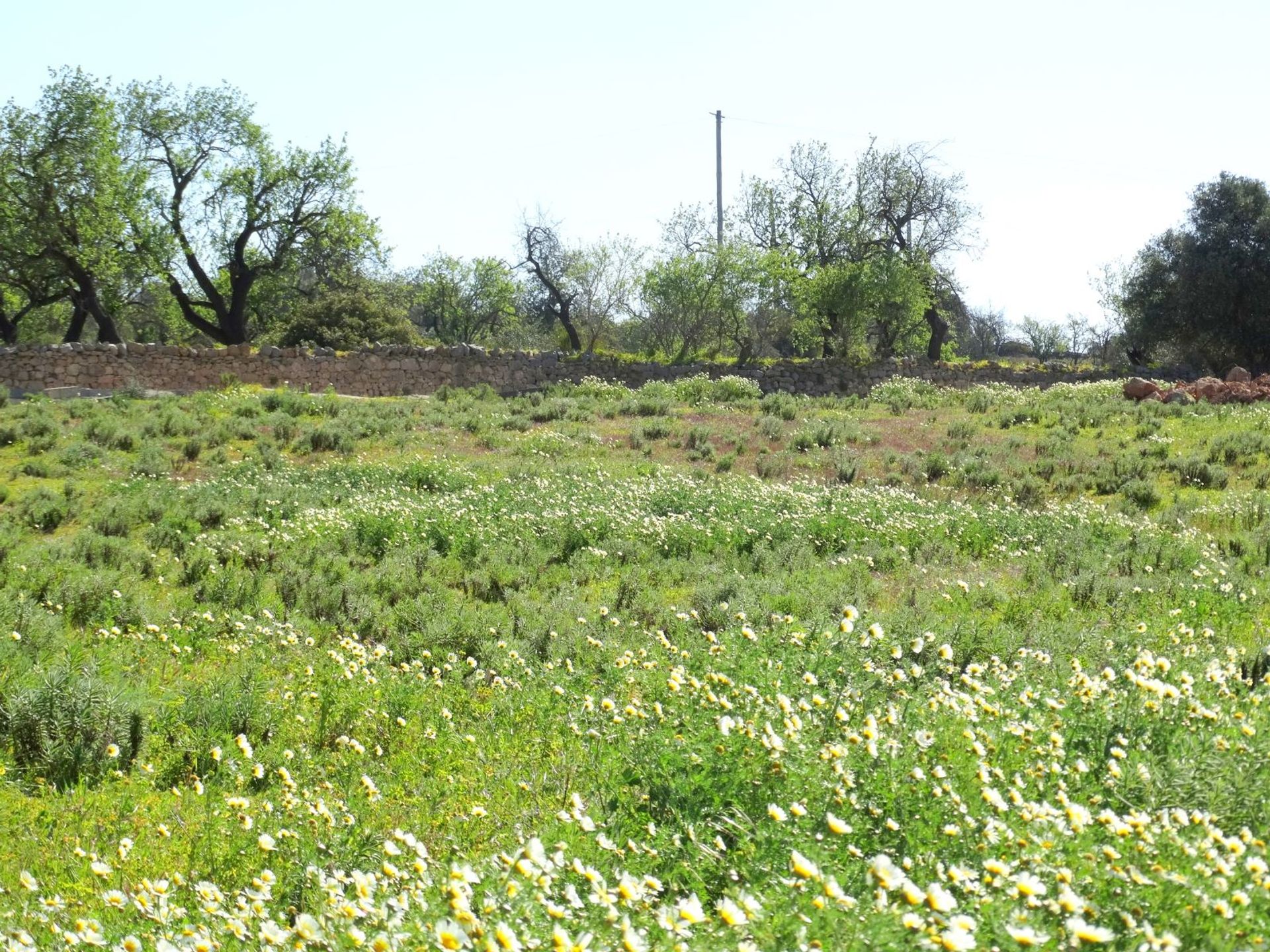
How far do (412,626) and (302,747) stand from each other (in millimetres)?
3054

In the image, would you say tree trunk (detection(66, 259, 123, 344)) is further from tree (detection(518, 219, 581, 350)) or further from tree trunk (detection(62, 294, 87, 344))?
tree (detection(518, 219, 581, 350))

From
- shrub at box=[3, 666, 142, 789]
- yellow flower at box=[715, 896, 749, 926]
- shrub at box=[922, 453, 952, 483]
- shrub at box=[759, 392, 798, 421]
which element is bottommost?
shrub at box=[3, 666, 142, 789]

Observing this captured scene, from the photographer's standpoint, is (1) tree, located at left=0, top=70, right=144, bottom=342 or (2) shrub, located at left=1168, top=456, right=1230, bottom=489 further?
(1) tree, located at left=0, top=70, right=144, bottom=342

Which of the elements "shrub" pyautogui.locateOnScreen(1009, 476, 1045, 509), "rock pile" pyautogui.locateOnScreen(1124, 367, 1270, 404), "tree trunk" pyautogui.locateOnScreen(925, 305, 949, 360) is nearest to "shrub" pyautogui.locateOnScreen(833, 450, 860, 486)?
"shrub" pyautogui.locateOnScreen(1009, 476, 1045, 509)

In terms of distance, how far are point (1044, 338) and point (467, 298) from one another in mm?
53245

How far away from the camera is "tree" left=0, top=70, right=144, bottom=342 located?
2866cm

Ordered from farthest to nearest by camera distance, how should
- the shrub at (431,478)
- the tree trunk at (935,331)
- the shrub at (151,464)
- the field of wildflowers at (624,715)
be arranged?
the tree trunk at (935,331), the shrub at (151,464), the shrub at (431,478), the field of wildflowers at (624,715)

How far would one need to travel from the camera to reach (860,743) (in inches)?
157

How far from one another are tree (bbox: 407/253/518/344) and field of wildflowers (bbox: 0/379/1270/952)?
124 ft

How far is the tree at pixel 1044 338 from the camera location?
83062 mm

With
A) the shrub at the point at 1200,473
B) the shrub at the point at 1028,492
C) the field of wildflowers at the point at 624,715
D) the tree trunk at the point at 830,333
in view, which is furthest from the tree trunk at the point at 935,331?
the field of wildflowers at the point at 624,715

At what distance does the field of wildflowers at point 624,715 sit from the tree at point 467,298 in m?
37.7

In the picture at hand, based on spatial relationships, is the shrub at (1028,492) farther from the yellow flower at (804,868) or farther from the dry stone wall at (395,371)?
the dry stone wall at (395,371)

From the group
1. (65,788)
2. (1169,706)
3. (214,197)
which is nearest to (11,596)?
(65,788)
